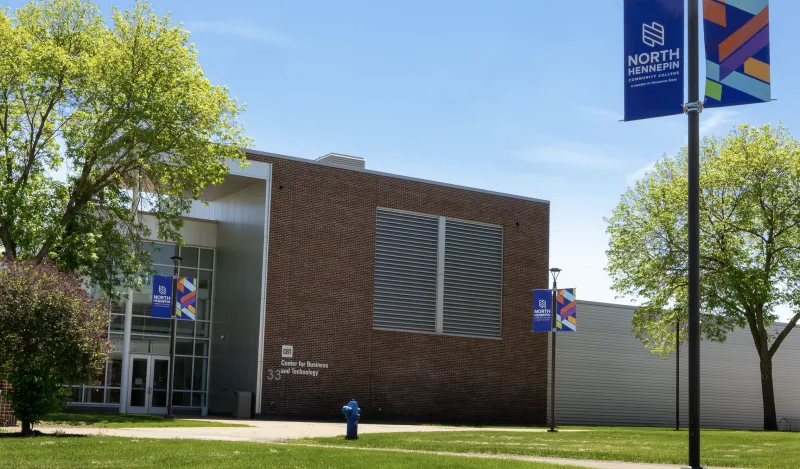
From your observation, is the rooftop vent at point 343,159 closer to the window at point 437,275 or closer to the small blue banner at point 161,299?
the window at point 437,275

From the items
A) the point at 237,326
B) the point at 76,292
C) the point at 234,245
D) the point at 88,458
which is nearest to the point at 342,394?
the point at 237,326

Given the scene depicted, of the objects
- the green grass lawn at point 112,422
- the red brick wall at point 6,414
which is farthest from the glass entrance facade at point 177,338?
the red brick wall at point 6,414

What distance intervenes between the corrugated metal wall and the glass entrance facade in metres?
17.4

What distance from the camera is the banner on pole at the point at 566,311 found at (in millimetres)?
33656

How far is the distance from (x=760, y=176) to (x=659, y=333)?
28.8 feet

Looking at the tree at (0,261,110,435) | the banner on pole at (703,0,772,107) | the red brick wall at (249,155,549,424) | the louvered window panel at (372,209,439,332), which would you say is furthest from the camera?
the louvered window panel at (372,209,439,332)

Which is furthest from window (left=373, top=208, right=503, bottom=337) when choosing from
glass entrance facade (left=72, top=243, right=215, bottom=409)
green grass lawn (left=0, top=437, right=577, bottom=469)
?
green grass lawn (left=0, top=437, right=577, bottom=469)

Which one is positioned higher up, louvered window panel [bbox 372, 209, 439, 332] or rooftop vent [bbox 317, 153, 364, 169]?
rooftop vent [bbox 317, 153, 364, 169]

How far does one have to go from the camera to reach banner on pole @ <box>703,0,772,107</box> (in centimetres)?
989

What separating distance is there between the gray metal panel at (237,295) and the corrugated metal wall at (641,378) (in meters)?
16.3

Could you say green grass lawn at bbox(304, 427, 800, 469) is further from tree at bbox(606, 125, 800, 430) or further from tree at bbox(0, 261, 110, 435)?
tree at bbox(606, 125, 800, 430)

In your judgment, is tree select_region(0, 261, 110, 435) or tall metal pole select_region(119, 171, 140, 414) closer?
tree select_region(0, 261, 110, 435)

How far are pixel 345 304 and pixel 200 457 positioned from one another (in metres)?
25.0

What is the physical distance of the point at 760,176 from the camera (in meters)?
41.1
